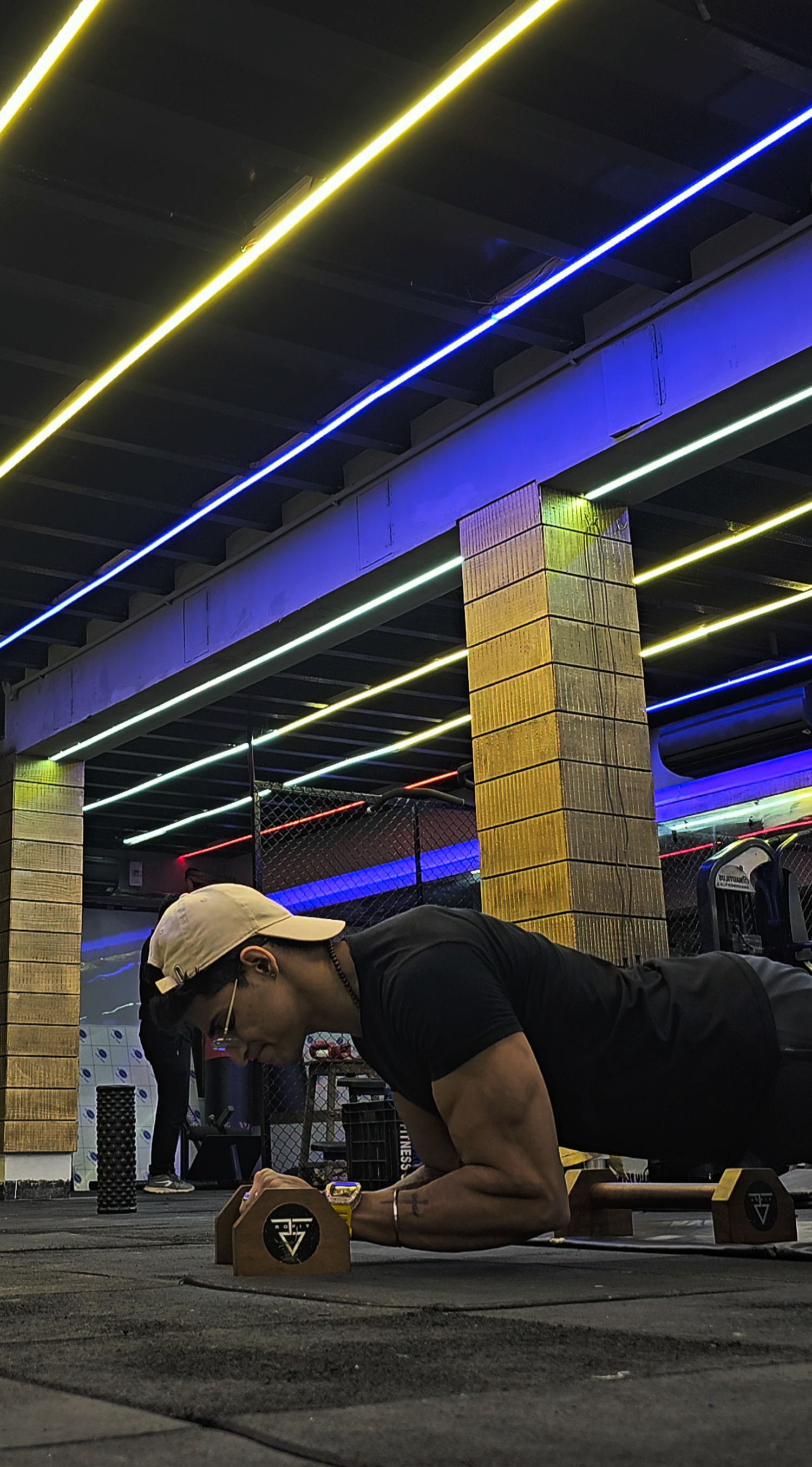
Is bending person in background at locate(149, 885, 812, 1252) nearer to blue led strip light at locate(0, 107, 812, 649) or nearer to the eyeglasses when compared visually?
the eyeglasses

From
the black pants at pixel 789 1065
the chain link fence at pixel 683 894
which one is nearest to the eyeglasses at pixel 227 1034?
the black pants at pixel 789 1065

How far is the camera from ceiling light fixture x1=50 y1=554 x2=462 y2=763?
6.32 metres

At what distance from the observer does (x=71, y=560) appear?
7059 mm

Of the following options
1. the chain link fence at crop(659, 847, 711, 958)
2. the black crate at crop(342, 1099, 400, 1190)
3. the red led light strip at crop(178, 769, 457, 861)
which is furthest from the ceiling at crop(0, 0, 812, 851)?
the chain link fence at crop(659, 847, 711, 958)

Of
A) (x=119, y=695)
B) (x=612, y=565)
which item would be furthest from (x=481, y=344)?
(x=119, y=695)

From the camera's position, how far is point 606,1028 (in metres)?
1.89

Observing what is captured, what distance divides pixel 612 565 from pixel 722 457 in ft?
1.98

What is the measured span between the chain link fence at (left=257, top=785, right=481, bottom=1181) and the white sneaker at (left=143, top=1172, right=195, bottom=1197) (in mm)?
1468

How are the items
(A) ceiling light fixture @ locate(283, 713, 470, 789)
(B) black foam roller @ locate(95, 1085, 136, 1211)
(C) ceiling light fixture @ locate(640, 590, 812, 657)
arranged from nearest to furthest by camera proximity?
1. (B) black foam roller @ locate(95, 1085, 136, 1211)
2. (C) ceiling light fixture @ locate(640, 590, 812, 657)
3. (A) ceiling light fixture @ locate(283, 713, 470, 789)

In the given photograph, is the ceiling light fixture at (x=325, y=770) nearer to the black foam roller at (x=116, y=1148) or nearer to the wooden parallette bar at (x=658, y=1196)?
the black foam roller at (x=116, y=1148)

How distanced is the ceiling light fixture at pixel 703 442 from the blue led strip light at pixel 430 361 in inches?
30.4

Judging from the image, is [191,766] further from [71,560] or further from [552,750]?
[552,750]

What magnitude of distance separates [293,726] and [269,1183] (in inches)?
286

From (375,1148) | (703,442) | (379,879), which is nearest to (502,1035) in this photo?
(375,1148)
